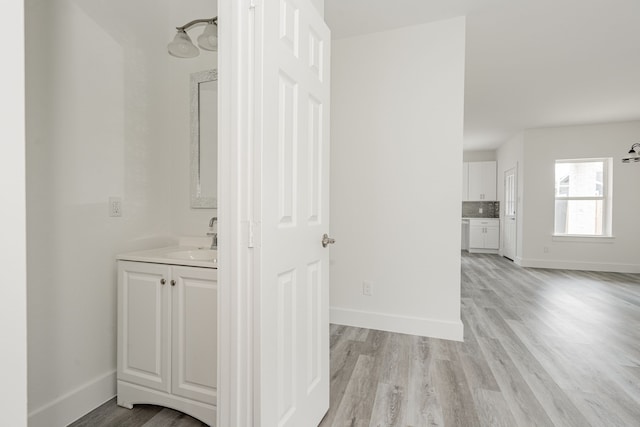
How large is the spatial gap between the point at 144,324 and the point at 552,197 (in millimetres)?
6944

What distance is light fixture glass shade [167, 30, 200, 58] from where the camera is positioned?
75.3 inches

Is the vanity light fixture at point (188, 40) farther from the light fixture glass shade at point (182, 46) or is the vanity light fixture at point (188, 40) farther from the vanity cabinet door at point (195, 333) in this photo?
the vanity cabinet door at point (195, 333)

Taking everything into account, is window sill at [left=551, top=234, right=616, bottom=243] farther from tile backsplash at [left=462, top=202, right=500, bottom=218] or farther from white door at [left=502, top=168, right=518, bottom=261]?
tile backsplash at [left=462, top=202, right=500, bottom=218]

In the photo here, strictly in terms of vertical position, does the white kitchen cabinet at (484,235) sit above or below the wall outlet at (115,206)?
below

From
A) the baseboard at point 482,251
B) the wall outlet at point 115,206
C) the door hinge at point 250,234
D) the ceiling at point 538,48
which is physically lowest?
the baseboard at point 482,251

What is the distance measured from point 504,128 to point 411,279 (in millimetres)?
4922

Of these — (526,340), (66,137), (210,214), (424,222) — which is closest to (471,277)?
(526,340)

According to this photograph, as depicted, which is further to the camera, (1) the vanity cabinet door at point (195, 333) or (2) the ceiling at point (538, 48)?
(2) the ceiling at point (538, 48)

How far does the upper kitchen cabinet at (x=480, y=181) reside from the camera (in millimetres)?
8133

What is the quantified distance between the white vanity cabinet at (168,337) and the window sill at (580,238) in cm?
669

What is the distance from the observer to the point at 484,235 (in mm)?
7969

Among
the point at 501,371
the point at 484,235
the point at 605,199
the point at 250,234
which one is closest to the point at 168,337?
the point at 250,234

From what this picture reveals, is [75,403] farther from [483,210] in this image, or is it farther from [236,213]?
[483,210]

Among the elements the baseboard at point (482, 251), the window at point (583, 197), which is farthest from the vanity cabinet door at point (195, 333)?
the baseboard at point (482, 251)
